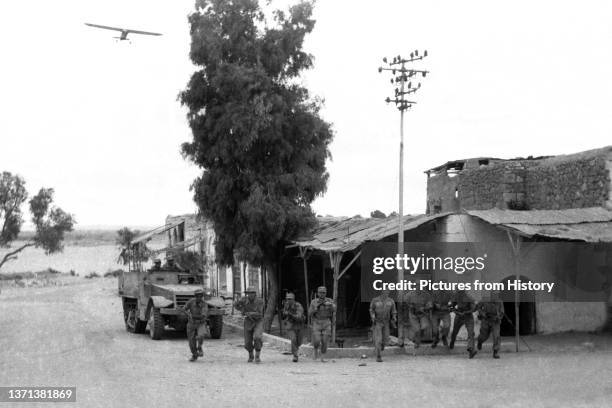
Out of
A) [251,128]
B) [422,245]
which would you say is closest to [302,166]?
[251,128]

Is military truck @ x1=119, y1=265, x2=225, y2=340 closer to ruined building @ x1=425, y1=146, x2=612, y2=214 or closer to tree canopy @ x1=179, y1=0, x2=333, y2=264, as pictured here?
tree canopy @ x1=179, y1=0, x2=333, y2=264

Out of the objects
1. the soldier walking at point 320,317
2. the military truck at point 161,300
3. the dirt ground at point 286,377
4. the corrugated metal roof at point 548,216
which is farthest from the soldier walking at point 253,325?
the corrugated metal roof at point 548,216

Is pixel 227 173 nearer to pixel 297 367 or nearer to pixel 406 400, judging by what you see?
pixel 297 367

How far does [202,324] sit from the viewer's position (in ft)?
52.4

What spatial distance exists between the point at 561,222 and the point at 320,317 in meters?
5.69

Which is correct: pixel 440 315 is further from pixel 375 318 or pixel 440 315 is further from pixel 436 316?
pixel 375 318

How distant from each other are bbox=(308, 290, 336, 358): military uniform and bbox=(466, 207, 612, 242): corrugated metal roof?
3931 millimetres

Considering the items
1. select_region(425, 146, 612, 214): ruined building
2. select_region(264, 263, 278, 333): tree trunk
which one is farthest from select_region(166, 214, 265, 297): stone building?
select_region(425, 146, 612, 214): ruined building

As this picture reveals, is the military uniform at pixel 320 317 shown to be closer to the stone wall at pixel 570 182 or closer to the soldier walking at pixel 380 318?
the soldier walking at pixel 380 318

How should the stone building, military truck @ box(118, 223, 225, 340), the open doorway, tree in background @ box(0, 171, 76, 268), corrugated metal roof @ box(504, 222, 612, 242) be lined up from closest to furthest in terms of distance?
corrugated metal roof @ box(504, 222, 612, 242) < the open doorway < military truck @ box(118, 223, 225, 340) < the stone building < tree in background @ box(0, 171, 76, 268)

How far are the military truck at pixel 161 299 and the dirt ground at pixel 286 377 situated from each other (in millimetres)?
790

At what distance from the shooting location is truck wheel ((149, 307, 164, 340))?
2055 cm

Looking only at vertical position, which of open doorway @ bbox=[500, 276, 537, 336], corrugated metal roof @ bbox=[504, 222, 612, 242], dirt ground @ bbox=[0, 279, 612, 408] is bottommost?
dirt ground @ bbox=[0, 279, 612, 408]

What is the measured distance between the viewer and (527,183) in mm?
21453
